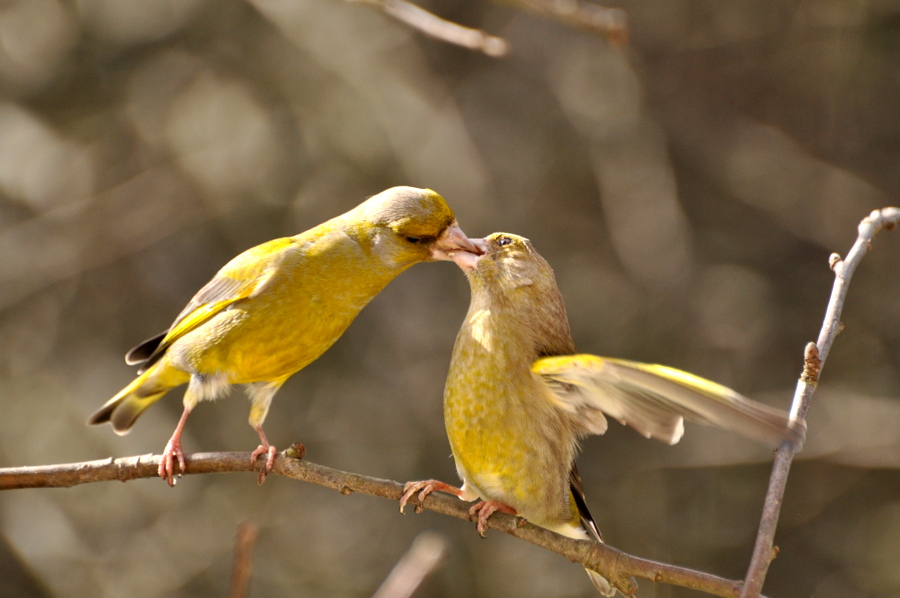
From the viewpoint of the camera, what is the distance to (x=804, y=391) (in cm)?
282

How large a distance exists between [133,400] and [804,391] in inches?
131

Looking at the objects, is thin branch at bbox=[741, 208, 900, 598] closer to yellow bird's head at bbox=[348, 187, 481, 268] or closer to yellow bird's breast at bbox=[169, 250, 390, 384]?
yellow bird's head at bbox=[348, 187, 481, 268]

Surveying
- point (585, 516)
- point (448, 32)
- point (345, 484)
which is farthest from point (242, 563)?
point (585, 516)

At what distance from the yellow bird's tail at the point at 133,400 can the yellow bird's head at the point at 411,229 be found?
130 cm

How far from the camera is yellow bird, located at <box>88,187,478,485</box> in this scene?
12.6 ft

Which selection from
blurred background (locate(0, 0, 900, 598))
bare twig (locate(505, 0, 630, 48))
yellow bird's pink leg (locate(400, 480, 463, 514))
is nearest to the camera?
bare twig (locate(505, 0, 630, 48))

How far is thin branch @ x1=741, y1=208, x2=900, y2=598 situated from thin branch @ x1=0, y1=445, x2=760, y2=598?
1.59 ft

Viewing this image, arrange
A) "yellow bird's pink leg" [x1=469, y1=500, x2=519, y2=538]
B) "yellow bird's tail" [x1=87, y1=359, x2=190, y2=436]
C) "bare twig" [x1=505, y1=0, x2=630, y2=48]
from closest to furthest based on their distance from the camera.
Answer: "bare twig" [x1=505, y1=0, x2=630, y2=48]
"yellow bird's pink leg" [x1=469, y1=500, x2=519, y2=538]
"yellow bird's tail" [x1=87, y1=359, x2=190, y2=436]

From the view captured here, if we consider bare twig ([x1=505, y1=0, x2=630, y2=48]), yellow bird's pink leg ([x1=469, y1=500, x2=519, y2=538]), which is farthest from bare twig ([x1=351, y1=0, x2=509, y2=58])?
yellow bird's pink leg ([x1=469, y1=500, x2=519, y2=538])

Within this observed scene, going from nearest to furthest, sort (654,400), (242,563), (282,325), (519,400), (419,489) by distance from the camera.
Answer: (242,563), (654,400), (419,489), (519,400), (282,325)

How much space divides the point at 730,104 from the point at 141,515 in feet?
21.3

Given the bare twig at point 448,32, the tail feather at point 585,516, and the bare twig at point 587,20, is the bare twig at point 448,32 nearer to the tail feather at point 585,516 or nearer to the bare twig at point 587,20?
the bare twig at point 587,20

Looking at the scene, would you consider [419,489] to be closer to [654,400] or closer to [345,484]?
[345,484]

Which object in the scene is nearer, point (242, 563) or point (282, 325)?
point (242, 563)
